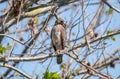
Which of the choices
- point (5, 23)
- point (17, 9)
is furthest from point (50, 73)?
point (5, 23)

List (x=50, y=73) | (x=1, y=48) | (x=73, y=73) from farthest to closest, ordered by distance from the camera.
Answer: (x=73, y=73), (x=1, y=48), (x=50, y=73)

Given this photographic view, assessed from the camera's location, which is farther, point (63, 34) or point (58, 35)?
point (58, 35)

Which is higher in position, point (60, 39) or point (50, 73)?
point (60, 39)

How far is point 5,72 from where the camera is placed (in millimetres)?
6258

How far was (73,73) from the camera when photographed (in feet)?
19.0

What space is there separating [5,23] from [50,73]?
1565 mm

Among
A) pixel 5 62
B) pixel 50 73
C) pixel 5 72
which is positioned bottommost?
pixel 50 73

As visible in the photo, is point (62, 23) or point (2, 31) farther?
point (62, 23)

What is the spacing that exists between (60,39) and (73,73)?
0.85 metres

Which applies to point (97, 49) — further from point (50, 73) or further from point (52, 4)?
point (52, 4)

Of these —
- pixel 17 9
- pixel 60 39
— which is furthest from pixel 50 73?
pixel 60 39

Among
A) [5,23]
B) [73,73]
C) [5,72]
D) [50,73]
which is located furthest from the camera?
[5,72]

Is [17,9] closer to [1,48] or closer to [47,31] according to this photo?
[1,48]

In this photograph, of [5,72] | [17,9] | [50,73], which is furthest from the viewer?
[5,72]
